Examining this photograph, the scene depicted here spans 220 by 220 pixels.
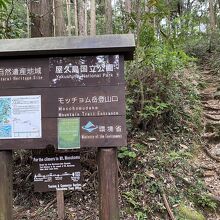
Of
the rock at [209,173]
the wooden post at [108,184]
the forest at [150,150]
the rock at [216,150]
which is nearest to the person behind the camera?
the wooden post at [108,184]

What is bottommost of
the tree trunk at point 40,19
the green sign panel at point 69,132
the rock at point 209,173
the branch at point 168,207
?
the branch at point 168,207

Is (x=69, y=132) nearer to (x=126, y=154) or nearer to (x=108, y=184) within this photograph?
(x=108, y=184)

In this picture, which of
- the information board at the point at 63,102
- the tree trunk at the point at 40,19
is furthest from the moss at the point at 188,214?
the tree trunk at the point at 40,19

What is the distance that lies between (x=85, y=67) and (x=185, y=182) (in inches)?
114

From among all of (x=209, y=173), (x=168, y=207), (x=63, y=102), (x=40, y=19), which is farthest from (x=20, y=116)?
(x=209, y=173)

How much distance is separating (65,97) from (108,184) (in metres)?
1.10

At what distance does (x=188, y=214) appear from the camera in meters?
4.93

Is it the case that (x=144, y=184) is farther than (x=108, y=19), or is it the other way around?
(x=108, y=19)

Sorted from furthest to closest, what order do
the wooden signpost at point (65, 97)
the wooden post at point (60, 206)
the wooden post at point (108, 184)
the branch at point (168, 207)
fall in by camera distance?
the branch at point (168, 207) < the wooden post at point (60, 206) < the wooden post at point (108, 184) < the wooden signpost at point (65, 97)

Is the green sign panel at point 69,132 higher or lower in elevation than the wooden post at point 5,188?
higher

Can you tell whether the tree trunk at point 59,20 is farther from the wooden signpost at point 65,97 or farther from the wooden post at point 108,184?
the wooden post at point 108,184

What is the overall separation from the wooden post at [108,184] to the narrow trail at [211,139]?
2.07m

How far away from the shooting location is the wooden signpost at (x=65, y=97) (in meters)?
3.67

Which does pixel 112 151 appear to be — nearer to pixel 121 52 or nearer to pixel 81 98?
pixel 81 98
